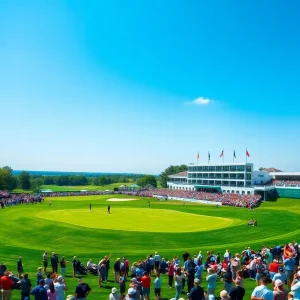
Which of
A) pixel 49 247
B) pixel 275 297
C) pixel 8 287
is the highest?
pixel 275 297

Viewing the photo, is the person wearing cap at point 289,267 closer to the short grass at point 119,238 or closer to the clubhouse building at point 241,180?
the short grass at point 119,238

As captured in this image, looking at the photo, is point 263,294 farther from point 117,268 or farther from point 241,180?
point 241,180


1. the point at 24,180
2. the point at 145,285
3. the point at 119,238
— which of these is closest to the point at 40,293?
the point at 145,285

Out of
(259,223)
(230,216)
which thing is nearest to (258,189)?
(230,216)

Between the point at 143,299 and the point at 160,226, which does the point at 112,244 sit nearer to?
the point at 160,226

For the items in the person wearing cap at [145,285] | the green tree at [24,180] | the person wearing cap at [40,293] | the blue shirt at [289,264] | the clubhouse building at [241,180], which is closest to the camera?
the person wearing cap at [40,293]

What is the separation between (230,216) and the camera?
51.9 metres

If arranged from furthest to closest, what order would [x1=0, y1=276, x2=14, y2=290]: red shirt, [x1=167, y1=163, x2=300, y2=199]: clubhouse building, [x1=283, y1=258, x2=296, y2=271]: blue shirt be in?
[x1=167, y1=163, x2=300, y2=199]: clubhouse building → [x1=283, y1=258, x2=296, y2=271]: blue shirt → [x1=0, y1=276, x2=14, y2=290]: red shirt

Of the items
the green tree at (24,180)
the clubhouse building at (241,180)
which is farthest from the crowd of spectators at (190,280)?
the green tree at (24,180)

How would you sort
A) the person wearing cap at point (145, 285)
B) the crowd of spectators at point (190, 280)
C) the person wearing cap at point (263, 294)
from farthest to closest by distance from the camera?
the person wearing cap at point (145, 285), the crowd of spectators at point (190, 280), the person wearing cap at point (263, 294)

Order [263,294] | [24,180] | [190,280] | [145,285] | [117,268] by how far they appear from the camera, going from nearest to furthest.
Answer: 1. [263,294]
2. [145,285]
3. [190,280]
4. [117,268]
5. [24,180]

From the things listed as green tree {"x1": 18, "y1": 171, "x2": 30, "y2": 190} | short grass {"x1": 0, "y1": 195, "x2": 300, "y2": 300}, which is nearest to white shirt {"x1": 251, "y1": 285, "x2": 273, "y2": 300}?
short grass {"x1": 0, "y1": 195, "x2": 300, "y2": 300}

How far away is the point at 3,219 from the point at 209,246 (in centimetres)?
3004

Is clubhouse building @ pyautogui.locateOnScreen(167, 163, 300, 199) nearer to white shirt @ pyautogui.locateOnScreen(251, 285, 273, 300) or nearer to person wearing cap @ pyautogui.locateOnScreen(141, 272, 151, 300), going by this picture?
person wearing cap @ pyautogui.locateOnScreen(141, 272, 151, 300)
